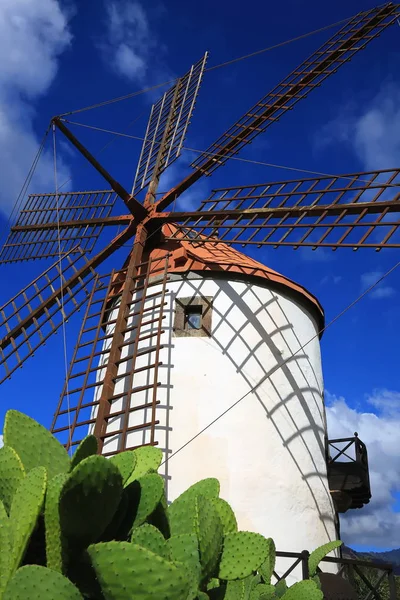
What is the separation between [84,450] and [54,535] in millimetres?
394

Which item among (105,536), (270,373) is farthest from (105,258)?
(105,536)

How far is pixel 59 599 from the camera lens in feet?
5.34

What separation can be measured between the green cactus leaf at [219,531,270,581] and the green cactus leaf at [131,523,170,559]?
0.52 meters

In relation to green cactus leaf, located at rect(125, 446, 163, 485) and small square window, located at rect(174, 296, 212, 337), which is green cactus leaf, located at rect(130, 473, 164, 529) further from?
small square window, located at rect(174, 296, 212, 337)

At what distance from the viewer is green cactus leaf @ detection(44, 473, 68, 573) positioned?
1790 millimetres

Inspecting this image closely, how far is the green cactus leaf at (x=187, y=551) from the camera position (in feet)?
6.60

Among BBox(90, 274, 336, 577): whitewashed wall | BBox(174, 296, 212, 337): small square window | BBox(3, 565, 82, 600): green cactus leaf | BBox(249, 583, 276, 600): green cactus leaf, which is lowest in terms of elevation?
BBox(3, 565, 82, 600): green cactus leaf

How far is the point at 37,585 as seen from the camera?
5.31ft

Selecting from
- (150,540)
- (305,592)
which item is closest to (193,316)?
(305,592)

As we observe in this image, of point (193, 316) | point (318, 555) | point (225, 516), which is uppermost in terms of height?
point (193, 316)

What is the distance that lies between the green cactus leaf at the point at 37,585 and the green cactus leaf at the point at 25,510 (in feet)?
0.42

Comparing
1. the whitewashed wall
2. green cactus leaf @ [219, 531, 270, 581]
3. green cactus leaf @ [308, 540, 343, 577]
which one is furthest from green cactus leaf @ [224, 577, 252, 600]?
the whitewashed wall

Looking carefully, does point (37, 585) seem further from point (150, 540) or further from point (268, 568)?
point (268, 568)

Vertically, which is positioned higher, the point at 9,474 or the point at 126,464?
the point at 126,464
